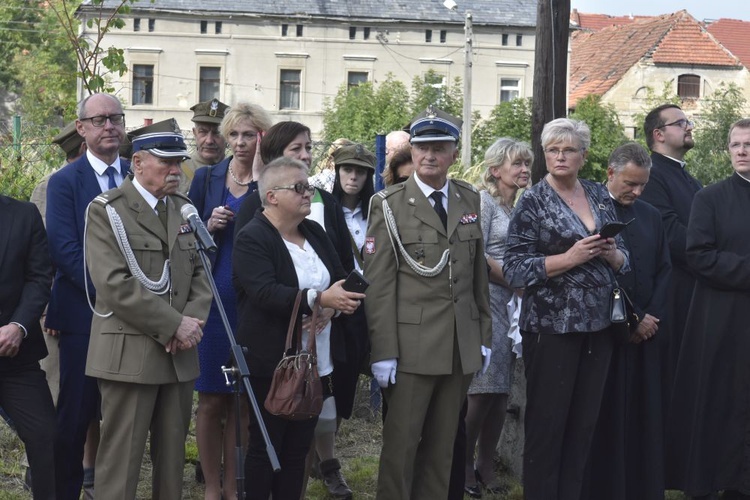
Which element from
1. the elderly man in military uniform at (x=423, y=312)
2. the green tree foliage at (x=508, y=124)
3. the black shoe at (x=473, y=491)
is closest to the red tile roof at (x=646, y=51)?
the green tree foliage at (x=508, y=124)

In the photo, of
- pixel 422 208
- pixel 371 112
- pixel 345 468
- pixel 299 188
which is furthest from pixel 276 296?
pixel 371 112

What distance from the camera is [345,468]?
721 centimetres

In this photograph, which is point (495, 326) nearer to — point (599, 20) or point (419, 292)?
point (419, 292)

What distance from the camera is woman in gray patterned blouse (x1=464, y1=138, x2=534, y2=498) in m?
6.73

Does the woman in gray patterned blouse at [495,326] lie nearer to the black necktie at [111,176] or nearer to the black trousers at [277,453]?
the black trousers at [277,453]

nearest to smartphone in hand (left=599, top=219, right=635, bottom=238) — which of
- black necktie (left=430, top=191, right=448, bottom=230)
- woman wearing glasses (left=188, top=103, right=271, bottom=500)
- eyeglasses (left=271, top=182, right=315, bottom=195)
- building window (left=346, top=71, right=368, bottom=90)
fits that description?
black necktie (left=430, top=191, right=448, bottom=230)

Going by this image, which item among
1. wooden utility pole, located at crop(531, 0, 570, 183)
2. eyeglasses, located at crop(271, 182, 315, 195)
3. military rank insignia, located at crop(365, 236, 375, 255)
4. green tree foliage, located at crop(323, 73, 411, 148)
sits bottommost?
military rank insignia, located at crop(365, 236, 375, 255)

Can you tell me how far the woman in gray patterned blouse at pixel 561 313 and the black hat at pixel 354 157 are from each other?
3.81ft

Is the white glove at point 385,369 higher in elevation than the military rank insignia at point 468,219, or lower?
lower

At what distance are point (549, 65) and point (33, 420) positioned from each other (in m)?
4.53

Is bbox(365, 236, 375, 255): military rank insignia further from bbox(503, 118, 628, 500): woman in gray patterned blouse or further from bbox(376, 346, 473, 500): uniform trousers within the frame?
bbox(503, 118, 628, 500): woman in gray patterned blouse

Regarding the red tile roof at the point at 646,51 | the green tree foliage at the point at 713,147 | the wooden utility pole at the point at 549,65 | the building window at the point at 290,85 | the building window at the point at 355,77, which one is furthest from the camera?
the building window at the point at 355,77

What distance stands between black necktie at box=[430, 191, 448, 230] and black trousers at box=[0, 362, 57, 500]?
7.09ft

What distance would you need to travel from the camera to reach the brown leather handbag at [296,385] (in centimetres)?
494
